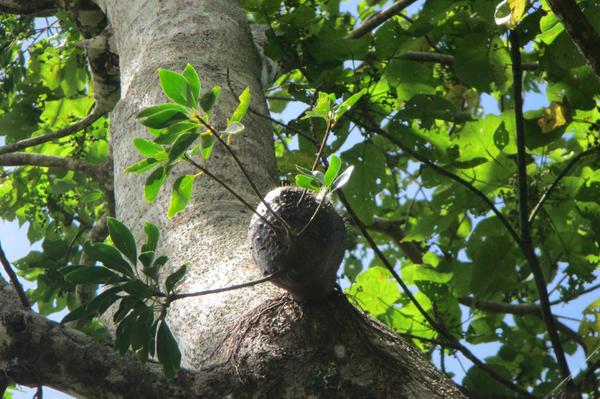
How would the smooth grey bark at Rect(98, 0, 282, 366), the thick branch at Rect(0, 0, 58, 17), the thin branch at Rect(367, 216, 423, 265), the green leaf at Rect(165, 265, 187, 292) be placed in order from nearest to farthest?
the green leaf at Rect(165, 265, 187, 292), the smooth grey bark at Rect(98, 0, 282, 366), the thick branch at Rect(0, 0, 58, 17), the thin branch at Rect(367, 216, 423, 265)

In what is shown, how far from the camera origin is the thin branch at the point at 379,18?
111 inches

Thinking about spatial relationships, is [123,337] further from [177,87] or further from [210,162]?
[210,162]

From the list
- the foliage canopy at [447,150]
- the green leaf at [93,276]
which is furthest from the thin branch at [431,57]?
the green leaf at [93,276]

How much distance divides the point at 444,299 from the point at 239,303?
1.59 meters

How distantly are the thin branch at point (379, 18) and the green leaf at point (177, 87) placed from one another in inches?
66.4

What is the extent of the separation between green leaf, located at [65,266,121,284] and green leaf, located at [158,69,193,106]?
298 millimetres

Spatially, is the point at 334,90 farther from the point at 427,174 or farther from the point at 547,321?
the point at 547,321

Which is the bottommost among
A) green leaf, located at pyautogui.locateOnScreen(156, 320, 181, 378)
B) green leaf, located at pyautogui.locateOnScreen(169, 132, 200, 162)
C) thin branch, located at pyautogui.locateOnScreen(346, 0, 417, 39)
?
green leaf, located at pyautogui.locateOnScreen(156, 320, 181, 378)

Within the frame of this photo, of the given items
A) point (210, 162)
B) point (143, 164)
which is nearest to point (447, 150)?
point (210, 162)

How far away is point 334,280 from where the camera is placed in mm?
1287

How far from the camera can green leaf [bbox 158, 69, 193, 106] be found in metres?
1.20

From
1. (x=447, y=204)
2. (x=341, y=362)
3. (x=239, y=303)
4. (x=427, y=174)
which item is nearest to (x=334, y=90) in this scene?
(x=427, y=174)

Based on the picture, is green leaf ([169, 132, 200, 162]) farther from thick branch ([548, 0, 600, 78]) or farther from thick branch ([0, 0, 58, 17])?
thick branch ([0, 0, 58, 17])

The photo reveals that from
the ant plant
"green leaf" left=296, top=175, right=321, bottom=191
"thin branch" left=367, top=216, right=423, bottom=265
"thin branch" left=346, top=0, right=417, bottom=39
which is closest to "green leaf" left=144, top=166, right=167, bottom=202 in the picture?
the ant plant
